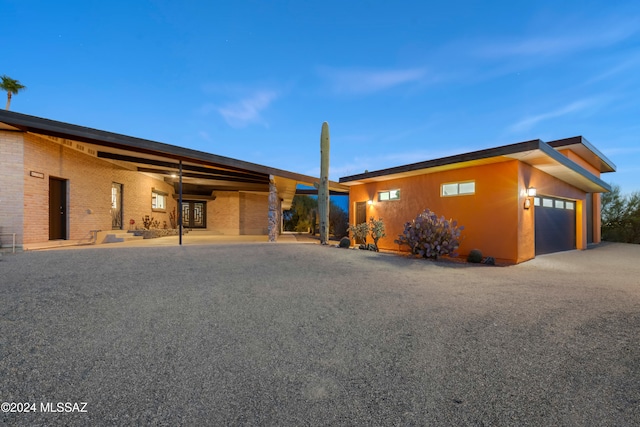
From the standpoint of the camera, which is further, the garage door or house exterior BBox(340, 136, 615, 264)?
the garage door

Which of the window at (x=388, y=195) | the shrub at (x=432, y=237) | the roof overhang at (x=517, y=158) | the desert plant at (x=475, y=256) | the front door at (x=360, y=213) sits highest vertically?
the roof overhang at (x=517, y=158)

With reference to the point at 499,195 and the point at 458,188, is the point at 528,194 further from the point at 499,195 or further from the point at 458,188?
the point at 458,188

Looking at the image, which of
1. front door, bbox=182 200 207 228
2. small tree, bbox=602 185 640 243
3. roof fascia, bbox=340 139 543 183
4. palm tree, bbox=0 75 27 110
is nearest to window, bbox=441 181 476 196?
roof fascia, bbox=340 139 543 183

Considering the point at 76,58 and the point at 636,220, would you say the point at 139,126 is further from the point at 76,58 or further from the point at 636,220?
the point at 636,220

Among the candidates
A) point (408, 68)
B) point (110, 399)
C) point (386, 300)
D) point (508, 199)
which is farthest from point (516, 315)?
point (408, 68)

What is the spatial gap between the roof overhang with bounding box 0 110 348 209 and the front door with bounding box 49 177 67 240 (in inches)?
53.0

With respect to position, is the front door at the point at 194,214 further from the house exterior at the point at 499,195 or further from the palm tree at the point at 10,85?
the palm tree at the point at 10,85

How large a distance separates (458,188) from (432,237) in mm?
2432

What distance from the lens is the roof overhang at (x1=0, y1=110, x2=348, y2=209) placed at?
6992mm

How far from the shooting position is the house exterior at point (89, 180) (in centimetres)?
725

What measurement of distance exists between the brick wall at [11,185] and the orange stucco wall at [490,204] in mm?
12035

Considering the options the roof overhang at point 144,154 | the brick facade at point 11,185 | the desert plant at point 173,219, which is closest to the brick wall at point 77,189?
the brick facade at point 11,185

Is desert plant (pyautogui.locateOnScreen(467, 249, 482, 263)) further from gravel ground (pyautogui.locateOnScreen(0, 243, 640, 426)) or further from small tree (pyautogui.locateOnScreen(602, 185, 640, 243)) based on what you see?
small tree (pyautogui.locateOnScreen(602, 185, 640, 243))

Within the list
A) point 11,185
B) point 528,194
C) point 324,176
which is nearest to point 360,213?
point 324,176
